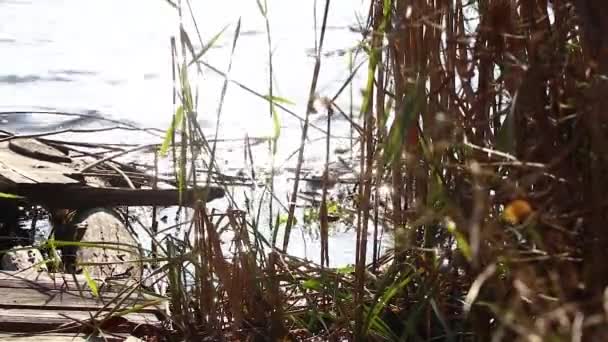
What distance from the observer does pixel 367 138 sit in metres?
2.76

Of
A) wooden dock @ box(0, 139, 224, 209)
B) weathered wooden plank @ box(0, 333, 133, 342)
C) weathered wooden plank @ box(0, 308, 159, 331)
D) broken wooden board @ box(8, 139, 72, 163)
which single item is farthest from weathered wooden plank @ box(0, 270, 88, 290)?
broken wooden board @ box(8, 139, 72, 163)

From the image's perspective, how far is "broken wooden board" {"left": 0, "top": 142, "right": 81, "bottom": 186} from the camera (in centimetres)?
526

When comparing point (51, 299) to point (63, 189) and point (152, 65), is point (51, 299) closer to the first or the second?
point (63, 189)

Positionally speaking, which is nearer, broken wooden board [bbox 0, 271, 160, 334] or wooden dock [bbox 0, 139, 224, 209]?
broken wooden board [bbox 0, 271, 160, 334]

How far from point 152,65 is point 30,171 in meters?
2.99

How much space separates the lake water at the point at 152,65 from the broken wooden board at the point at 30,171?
0.74 metres

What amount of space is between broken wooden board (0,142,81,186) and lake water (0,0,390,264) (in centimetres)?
74

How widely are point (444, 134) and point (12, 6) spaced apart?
900cm

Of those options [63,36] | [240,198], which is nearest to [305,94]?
[240,198]

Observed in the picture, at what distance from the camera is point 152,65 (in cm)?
830

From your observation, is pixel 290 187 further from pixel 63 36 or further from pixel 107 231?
pixel 63 36

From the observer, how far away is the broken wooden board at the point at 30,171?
207 inches

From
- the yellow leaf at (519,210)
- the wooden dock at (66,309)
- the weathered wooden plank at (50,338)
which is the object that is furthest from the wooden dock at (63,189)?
the yellow leaf at (519,210)

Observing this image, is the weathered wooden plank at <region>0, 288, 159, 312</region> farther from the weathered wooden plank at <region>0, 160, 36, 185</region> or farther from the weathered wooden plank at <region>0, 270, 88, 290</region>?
the weathered wooden plank at <region>0, 160, 36, 185</region>
